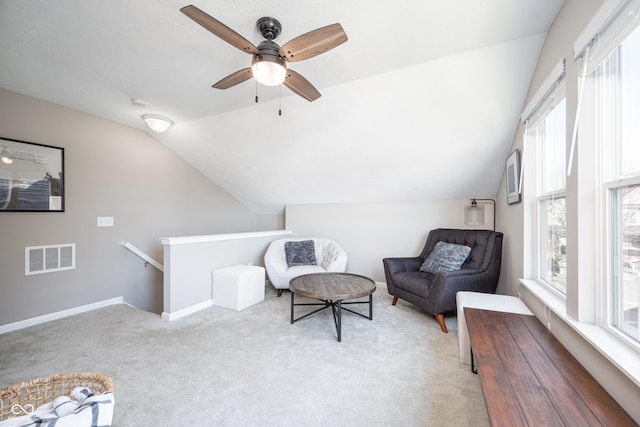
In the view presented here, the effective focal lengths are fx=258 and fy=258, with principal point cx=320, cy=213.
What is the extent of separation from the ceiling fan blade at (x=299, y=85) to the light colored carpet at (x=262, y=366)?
2126mm

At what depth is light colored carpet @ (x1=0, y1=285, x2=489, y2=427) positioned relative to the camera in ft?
5.04

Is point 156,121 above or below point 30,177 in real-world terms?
above

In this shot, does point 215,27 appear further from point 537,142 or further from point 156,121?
point 537,142

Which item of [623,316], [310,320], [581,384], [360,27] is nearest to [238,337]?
[310,320]

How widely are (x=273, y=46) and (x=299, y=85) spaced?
36 cm

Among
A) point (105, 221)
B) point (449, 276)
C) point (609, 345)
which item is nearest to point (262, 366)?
point (449, 276)

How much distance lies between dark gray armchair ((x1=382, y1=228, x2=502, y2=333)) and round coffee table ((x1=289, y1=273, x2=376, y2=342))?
452 mm

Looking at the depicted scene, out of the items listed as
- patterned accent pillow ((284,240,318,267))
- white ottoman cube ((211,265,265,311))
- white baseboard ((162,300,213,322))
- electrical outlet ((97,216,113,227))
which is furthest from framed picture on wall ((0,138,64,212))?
patterned accent pillow ((284,240,318,267))

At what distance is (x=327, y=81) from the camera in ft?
8.08

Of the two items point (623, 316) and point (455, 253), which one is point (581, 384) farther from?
point (455, 253)

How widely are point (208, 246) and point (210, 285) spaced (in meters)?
0.51

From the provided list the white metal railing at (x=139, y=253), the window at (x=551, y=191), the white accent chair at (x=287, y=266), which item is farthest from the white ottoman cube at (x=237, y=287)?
the window at (x=551, y=191)

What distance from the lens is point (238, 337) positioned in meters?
2.47

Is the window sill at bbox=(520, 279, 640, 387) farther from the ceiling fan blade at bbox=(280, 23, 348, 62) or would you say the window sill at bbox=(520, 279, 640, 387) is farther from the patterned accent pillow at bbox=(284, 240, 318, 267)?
the patterned accent pillow at bbox=(284, 240, 318, 267)
